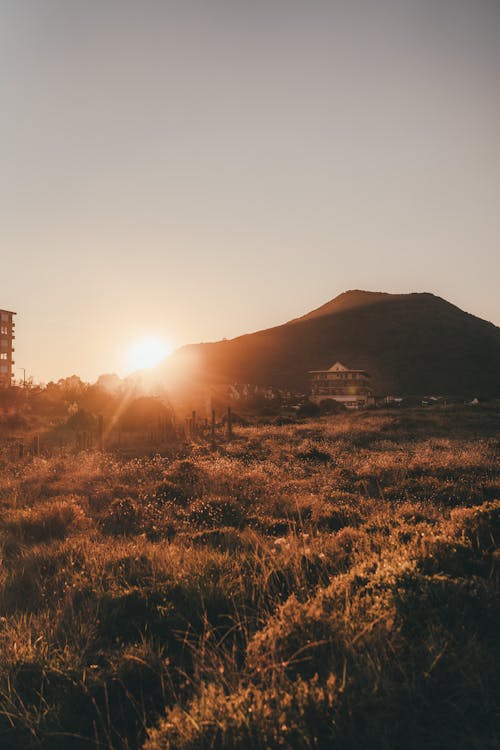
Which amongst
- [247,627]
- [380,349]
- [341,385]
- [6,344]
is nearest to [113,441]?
[247,627]

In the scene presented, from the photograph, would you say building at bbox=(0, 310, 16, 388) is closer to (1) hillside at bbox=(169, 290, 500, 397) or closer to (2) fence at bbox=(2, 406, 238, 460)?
(1) hillside at bbox=(169, 290, 500, 397)

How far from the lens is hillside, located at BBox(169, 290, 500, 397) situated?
119 metres

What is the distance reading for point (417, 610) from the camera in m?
5.06

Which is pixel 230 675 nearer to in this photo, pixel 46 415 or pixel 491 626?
pixel 491 626

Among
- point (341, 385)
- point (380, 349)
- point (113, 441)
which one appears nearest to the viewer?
point (113, 441)

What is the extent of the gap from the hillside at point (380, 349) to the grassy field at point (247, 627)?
106398mm

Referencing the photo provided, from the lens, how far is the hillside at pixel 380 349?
119375 mm

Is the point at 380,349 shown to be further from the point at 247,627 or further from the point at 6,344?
the point at 247,627

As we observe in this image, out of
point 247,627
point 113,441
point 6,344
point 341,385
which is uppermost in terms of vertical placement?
point 6,344

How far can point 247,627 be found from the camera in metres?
5.39

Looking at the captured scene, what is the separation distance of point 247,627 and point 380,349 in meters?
138

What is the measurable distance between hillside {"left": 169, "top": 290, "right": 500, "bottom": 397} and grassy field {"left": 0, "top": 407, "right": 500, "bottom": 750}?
106 metres

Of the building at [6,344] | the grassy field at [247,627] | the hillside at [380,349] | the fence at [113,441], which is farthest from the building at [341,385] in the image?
the grassy field at [247,627]

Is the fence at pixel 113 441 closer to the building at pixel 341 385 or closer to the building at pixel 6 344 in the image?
the building at pixel 6 344
